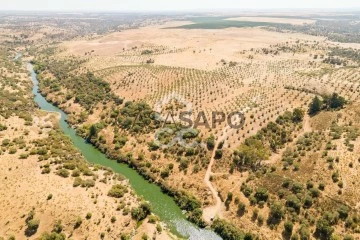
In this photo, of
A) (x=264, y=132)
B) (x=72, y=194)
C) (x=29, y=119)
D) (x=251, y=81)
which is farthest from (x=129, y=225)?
(x=251, y=81)

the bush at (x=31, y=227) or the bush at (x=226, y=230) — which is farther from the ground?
the bush at (x=31, y=227)

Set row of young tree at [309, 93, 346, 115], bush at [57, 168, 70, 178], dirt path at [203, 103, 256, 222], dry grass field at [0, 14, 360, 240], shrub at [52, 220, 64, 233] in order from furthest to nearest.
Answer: row of young tree at [309, 93, 346, 115]
bush at [57, 168, 70, 178]
dirt path at [203, 103, 256, 222]
dry grass field at [0, 14, 360, 240]
shrub at [52, 220, 64, 233]

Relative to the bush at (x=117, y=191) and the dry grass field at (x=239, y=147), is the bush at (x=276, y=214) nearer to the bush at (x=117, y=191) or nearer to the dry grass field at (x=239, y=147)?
the dry grass field at (x=239, y=147)

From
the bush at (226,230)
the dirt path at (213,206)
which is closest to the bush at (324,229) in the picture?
the bush at (226,230)

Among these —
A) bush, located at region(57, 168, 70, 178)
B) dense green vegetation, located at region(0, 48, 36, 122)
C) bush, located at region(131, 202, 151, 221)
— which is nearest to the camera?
bush, located at region(131, 202, 151, 221)

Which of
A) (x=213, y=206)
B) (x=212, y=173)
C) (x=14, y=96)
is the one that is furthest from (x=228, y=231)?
(x=14, y=96)

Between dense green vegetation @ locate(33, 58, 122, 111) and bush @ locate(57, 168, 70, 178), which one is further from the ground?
bush @ locate(57, 168, 70, 178)

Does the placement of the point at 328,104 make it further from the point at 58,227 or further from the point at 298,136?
the point at 58,227

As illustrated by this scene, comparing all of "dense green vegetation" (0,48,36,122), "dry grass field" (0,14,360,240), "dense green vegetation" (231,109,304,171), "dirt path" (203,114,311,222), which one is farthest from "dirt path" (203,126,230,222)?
"dense green vegetation" (0,48,36,122)

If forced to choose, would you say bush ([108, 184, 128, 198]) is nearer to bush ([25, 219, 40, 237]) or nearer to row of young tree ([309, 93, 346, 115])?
bush ([25, 219, 40, 237])

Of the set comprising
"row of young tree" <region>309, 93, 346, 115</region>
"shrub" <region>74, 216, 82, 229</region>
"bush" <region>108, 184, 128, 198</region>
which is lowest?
"bush" <region>108, 184, 128, 198</region>
